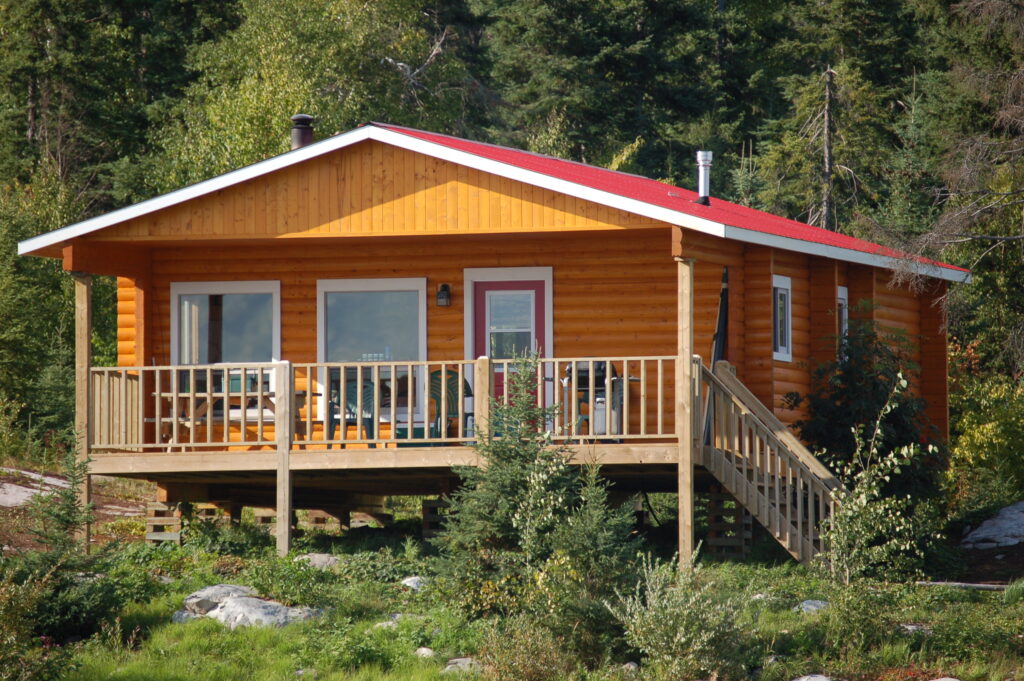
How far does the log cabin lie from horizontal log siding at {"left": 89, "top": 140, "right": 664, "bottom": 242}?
2cm

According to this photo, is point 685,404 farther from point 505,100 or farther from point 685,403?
point 505,100

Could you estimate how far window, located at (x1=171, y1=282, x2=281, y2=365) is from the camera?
18.0 meters

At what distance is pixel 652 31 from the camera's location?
136 ft

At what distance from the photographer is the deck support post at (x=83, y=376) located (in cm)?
1573

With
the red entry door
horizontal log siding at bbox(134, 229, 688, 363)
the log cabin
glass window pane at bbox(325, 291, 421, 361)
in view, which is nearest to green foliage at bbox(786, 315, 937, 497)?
the log cabin

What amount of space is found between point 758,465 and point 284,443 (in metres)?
5.09

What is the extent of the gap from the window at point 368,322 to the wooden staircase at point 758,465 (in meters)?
3.96

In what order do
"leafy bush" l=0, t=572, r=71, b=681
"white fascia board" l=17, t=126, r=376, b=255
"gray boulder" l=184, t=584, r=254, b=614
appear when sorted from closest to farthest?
"leafy bush" l=0, t=572, r=71, b=681 < "gray boulder" l=184, t=584, r=254, b=614 < "white fascia board" l=17, t=126, r=376, b=255

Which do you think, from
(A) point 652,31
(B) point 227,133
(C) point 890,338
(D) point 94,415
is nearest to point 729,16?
(A) point 652,31

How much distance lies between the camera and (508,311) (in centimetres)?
1764

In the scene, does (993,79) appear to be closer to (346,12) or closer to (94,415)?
(94,415)

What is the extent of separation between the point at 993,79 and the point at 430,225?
11.0 meters

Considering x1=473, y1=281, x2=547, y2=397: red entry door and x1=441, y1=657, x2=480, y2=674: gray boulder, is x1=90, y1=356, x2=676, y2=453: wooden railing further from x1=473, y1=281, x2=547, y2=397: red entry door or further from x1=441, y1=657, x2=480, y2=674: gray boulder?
x1=441, y1=657, x2=480, y2=674: gray boulder

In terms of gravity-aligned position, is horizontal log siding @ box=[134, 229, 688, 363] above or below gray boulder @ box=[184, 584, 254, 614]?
above
